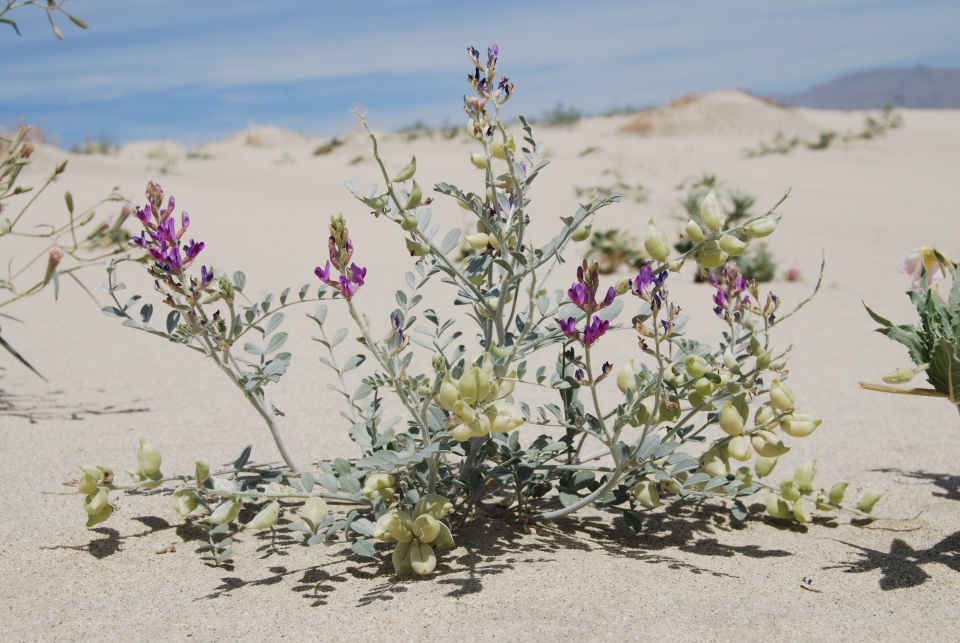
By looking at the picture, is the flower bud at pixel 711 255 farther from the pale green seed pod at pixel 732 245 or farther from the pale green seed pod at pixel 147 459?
the pale green seed pod at pixel 147 459

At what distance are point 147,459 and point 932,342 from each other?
1794mm

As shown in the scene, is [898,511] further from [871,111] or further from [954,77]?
[954,77]

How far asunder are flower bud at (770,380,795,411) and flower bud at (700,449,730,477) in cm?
20

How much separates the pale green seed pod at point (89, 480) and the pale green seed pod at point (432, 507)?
2.40ft

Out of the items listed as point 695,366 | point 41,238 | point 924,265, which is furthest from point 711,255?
point 41,238

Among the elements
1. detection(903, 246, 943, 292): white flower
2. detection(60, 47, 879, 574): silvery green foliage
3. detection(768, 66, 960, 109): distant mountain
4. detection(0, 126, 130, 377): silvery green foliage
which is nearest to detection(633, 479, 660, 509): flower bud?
detection(60, 47, 879, 574): silvery green foliage

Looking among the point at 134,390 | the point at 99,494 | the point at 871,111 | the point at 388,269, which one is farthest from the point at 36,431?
the point at 871,111

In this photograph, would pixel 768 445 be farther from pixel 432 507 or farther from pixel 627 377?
pixel 432 507

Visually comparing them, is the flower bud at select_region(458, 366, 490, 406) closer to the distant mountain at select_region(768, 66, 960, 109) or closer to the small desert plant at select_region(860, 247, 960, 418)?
the small desert plant at select_region(860, 247, 960, 418)

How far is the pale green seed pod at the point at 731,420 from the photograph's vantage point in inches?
69.4

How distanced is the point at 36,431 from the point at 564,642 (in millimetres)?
2125

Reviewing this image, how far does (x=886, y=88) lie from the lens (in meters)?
143

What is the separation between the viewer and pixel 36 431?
2.71 meters

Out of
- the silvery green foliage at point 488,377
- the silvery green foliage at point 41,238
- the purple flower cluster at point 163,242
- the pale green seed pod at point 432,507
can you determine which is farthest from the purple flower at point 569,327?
the silvery green foliage at point 41,238
